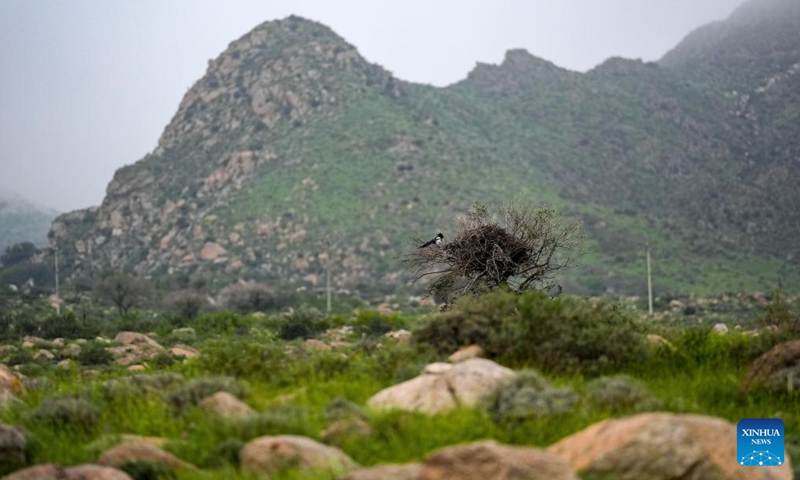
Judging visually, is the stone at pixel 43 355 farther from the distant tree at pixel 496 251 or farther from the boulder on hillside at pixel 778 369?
the boulder on hillside at pixel 778 369

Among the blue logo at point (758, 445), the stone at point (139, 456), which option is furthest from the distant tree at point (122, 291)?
the blue logo at point (758, 445)

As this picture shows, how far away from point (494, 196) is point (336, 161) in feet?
56.1

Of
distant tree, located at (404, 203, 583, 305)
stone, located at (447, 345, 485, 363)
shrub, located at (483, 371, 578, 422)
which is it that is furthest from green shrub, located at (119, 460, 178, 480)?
distant tree, located at (404, 203, 583, 305)

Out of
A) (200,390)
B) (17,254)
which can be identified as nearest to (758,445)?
(200,390)

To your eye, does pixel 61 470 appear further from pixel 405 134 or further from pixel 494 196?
pixel 405 134

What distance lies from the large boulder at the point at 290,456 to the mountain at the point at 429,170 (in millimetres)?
57386

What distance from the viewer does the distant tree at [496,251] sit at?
680 inches

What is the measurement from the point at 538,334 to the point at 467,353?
3.43 feet

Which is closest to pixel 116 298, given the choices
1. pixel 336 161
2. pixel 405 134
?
pixel 336 161

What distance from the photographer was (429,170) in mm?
→ 86688

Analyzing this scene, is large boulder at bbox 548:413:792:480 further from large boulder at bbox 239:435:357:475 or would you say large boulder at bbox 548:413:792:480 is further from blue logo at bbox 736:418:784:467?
large boulder at bbox 239:435:357:475

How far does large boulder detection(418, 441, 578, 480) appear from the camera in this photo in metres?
6.12

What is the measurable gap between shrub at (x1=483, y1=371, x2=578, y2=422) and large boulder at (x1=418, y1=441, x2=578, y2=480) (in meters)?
1.95

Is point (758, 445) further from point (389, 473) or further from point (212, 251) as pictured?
point (212, 251)
